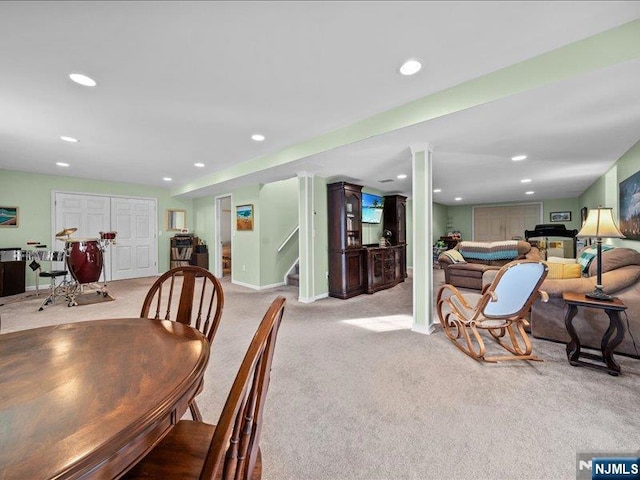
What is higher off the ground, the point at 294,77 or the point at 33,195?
the point at 294,77

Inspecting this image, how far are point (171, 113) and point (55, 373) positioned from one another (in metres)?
2.63

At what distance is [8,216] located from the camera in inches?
196

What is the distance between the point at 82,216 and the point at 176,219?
1.89m

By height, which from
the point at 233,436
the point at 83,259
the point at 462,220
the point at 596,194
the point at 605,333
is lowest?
the point at 605,333

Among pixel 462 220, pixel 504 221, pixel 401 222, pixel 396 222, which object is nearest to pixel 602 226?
pixel 396 222

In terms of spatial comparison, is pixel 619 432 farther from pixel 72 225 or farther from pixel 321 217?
pixel 72 225

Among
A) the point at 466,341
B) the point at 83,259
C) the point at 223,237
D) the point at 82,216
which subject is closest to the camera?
the point at 466,341

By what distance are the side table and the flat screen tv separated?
354 cm

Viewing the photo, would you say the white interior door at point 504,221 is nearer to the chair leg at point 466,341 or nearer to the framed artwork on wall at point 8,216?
the chair leg at point 466,341

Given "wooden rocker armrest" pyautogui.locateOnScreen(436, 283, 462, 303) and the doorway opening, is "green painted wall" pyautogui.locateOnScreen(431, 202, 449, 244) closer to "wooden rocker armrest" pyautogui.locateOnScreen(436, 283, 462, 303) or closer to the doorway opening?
the doorway opening

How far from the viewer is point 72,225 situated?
5.71m

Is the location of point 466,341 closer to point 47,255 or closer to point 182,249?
point 47,255

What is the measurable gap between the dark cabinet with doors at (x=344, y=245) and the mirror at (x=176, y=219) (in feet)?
15.1
